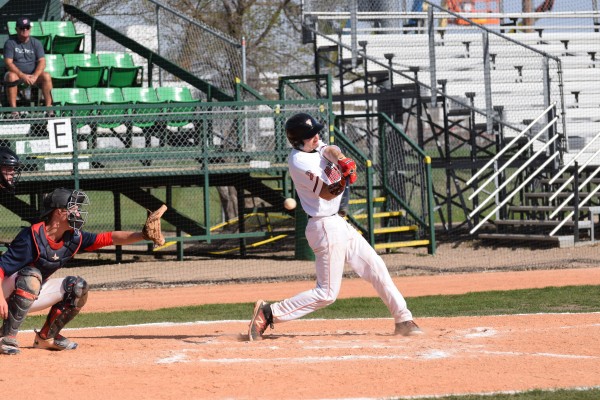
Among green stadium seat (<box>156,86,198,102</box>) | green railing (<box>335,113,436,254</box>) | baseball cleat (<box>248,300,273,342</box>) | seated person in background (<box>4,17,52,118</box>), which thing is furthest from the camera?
green stadium seat (<box>156,86,198,102</box>)

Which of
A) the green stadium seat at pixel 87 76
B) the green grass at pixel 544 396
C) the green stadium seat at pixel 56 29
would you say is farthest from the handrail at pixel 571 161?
the green grass at pixel 544 396

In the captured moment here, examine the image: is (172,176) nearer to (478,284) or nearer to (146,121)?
(146,121)

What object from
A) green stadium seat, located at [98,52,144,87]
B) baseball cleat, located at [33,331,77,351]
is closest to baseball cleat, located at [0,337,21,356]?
baseball cleat, located at [33,331,77,351]

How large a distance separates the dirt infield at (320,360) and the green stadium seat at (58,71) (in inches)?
329

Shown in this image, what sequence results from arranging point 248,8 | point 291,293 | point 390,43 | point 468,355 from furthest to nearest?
point 248,8, point 390,43, point 291,293, point 468,355

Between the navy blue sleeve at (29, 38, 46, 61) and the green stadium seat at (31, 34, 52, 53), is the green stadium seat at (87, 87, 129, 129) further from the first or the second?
the green stadium seat at (31, 34, 52, 53)

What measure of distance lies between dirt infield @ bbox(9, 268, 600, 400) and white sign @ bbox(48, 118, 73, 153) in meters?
5.49

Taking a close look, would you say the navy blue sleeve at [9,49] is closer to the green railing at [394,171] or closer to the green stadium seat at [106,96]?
the green stadium seat at [106,96]

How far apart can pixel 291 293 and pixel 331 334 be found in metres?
4.44

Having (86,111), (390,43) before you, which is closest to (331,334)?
(86,111)

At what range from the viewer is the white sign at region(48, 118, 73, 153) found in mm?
14398

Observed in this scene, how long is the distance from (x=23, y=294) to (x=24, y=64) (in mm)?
9460

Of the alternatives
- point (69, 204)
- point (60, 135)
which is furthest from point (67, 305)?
point (60, 135)

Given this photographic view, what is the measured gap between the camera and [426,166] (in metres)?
16.6
